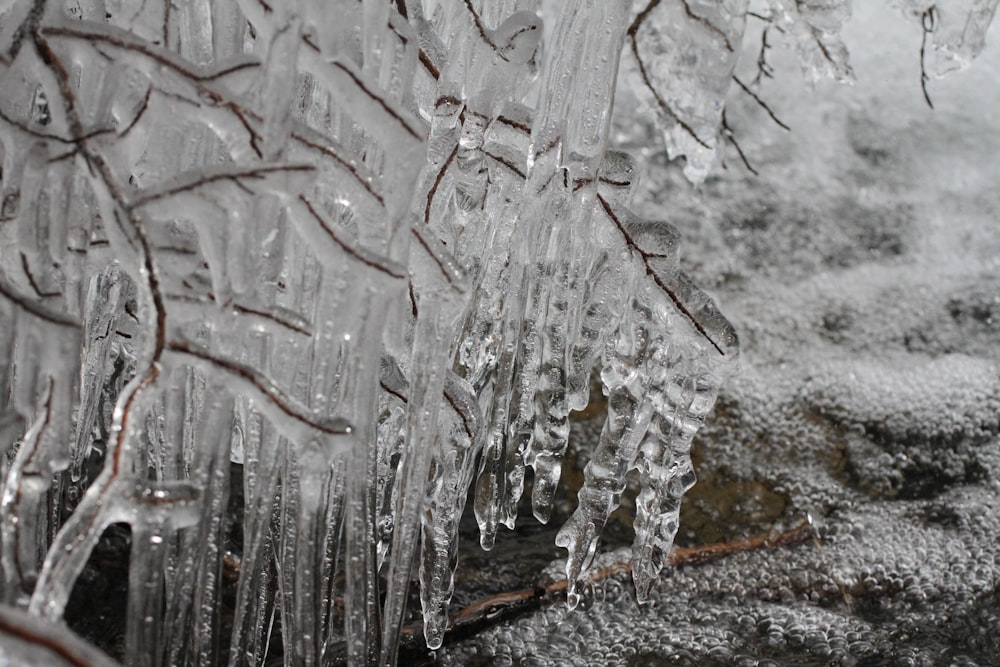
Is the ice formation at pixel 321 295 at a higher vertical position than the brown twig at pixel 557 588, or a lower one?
higher

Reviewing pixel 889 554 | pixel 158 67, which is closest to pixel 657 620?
pixel 889 554

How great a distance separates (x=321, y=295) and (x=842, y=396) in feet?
8.37

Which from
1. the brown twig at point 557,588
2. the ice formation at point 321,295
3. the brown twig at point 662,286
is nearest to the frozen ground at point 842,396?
the brown twig at point 557,588

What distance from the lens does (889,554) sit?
2527 millimetres

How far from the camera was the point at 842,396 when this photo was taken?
3.39 metres

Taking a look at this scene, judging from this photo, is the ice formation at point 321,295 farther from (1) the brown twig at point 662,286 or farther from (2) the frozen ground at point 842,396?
(2) the frozen ground at point 842,396

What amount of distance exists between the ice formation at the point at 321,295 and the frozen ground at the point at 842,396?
0.51 metres

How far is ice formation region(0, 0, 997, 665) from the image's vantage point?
3.77ft

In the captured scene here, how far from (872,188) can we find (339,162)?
3909 mm

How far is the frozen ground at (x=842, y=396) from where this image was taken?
2146 mm

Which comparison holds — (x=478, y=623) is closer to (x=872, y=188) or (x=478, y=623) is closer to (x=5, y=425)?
(x=5, y=425)

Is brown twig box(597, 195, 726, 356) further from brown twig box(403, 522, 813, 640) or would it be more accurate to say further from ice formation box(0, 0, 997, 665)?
brown twig box(403, 522, 813, 640)

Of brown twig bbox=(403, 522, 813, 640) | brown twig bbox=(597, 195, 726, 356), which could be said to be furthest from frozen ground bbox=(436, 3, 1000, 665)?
brown twig bbox=(597, 195, 726, 356)

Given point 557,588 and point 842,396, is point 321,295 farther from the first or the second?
point 842,396
